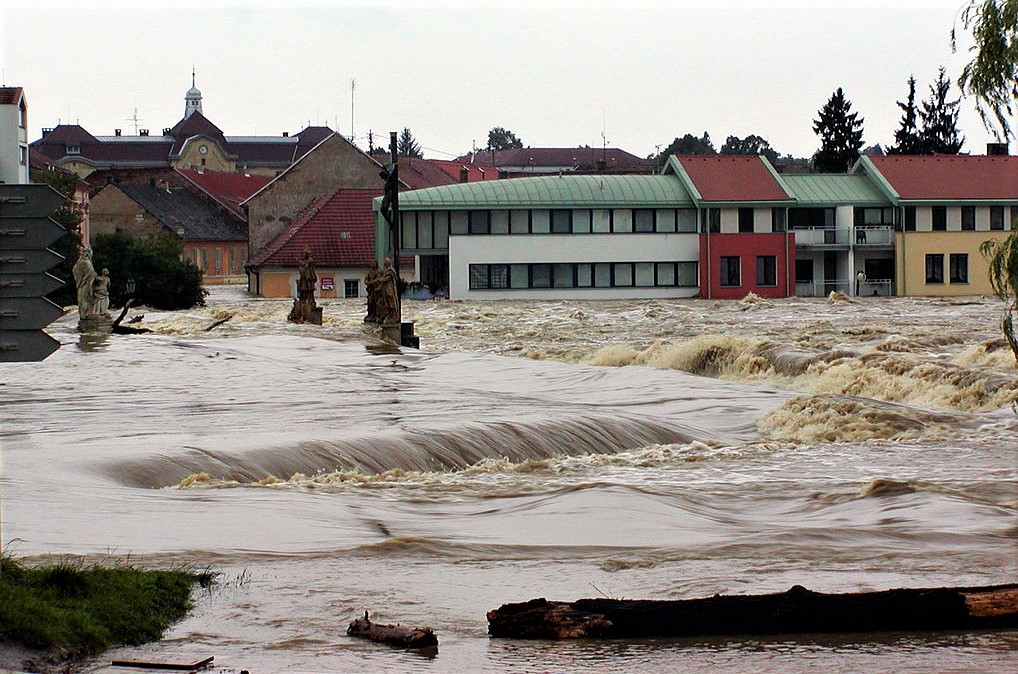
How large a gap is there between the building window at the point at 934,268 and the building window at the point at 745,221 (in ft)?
27.8

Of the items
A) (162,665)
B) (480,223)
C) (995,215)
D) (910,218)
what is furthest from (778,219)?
(162,665)

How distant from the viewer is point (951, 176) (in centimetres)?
7612

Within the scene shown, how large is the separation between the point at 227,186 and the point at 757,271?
56.9 metres

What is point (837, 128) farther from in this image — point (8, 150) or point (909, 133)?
point (8, 150)

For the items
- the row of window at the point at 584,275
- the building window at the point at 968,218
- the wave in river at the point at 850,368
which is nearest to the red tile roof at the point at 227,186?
the row of window at the point at 584,275

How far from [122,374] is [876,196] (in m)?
51.7

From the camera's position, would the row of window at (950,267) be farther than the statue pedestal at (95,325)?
Yes

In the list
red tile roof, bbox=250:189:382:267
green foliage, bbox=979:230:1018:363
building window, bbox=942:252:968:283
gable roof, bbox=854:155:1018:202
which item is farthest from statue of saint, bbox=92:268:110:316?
building window, bbox=942:252:968:283

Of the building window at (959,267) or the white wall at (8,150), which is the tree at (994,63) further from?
the building window at (959,267)

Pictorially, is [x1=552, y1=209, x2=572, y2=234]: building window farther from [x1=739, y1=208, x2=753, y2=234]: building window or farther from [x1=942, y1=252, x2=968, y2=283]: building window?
[x1=942, y1=252, x2=968, y2=283]: building window

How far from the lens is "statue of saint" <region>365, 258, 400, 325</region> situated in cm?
4303

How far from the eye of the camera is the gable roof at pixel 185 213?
99.5m

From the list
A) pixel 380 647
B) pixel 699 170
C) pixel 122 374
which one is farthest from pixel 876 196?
→ pixel 380 647

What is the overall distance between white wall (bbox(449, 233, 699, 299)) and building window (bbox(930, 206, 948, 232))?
11.4m
